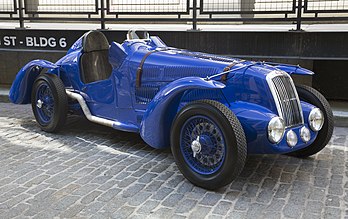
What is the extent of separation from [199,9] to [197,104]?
10.4 feet

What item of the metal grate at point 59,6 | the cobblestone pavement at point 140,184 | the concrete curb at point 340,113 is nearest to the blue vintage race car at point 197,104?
the cobblestone pavement at point 140,184

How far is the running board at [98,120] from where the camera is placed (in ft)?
17.7

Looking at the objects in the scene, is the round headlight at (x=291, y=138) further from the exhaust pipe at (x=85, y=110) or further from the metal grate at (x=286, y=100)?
the exhaust pipe at (x=85, y=110)

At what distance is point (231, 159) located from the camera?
4008 millimetres

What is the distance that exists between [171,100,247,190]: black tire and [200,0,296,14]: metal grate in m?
3.06

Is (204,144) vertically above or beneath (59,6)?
beneath

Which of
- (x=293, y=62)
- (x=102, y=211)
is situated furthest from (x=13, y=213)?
(x=293, y=62)

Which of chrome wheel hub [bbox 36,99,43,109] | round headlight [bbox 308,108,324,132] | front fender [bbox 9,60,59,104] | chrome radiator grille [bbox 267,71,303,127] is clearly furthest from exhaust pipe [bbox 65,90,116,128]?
round headlight [bbox 308,108,324,132]

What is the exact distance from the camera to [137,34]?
21.2 ft

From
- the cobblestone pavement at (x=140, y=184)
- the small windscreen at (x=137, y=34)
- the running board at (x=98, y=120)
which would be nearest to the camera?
the cobblestone pavement at (x=140, y=184)

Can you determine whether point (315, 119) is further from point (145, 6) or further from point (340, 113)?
point (145, 6)

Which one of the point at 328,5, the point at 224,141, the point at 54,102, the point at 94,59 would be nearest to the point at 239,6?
the point at 328,5

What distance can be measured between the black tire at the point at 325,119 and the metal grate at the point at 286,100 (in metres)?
0.43

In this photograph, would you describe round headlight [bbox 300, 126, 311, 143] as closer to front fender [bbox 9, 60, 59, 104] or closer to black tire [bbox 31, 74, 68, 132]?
black tire [bbox 31, 74, 68, 132]
